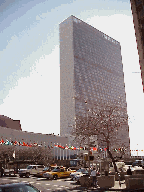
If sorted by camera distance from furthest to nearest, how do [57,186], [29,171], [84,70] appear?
[84,70], [29,171], [57,186]

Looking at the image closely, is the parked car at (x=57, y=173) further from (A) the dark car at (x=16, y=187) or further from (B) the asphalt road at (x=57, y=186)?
(A) the dark car at (x=16, y=187)

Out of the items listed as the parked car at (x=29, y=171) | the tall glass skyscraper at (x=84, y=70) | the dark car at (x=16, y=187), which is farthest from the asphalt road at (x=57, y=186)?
the tall glass skyscraper at (x=84, y=70)

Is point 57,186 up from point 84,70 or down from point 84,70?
down

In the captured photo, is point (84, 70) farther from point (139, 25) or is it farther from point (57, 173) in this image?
point (139, 25)

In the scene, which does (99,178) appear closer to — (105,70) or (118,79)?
(105,70)

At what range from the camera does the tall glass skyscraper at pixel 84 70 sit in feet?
463

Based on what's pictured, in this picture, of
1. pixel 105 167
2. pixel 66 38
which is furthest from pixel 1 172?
pixel 66 38

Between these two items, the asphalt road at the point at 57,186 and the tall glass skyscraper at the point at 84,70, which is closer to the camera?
the asphalt road at the point at 57,186

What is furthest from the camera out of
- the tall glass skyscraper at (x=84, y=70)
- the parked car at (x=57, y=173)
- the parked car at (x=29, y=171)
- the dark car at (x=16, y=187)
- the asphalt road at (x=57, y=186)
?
the tall glass skyscraper at (x=84, y=70)

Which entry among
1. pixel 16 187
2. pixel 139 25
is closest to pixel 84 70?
pixel 139 25

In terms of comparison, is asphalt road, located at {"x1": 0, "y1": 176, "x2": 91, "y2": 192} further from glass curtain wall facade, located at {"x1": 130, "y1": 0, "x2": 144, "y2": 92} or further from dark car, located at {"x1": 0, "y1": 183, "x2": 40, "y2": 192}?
glass curtain wall facade, located at {"x1": 130, "y1": 0, "x2": 144, "y2": 92}

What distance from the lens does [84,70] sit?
149m

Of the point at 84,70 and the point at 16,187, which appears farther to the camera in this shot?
the point at 84,70

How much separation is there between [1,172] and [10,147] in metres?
21.7
